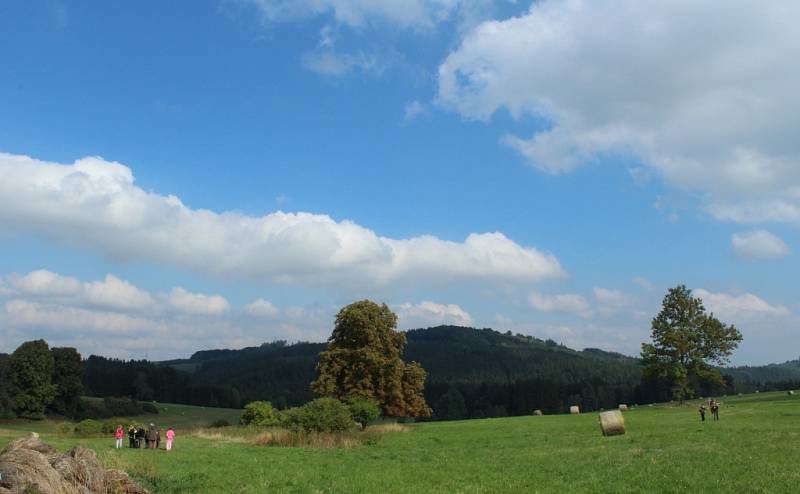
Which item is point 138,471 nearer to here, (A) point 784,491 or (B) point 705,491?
(B) point 705,491

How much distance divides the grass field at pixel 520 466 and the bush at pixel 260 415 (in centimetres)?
2360

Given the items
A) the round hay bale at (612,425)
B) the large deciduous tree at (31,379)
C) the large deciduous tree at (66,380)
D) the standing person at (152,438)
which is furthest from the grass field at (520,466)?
the large deciduous tree at (66,380)

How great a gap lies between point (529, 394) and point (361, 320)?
124m

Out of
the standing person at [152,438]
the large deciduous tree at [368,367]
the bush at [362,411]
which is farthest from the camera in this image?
the large deciduous tree at [368,367]

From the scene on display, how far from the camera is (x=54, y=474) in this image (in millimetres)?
15141

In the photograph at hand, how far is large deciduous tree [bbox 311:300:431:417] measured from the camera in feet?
189

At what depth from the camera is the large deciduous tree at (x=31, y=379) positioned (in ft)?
291

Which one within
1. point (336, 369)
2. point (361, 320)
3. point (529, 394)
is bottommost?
point (529, 394)

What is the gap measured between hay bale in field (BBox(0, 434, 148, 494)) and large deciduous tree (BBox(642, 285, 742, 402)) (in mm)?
63902

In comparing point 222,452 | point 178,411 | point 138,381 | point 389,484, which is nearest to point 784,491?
point 389,484

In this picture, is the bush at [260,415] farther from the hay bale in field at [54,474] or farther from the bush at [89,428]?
the hay bale in field at [54,474]

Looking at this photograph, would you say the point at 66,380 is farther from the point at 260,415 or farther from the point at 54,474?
the point at 54,474

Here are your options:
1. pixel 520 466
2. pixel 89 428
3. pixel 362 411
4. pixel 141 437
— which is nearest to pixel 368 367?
pixel 362 411

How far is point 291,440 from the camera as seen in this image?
130ft
